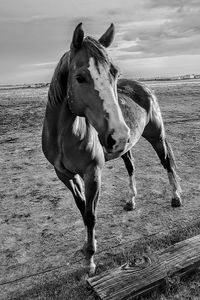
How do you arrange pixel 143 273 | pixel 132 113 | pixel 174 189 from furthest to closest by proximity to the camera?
pixel 174 189 < pixel 132 113 < pixel 143 273

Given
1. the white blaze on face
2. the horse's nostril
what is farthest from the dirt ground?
the white blaze on face

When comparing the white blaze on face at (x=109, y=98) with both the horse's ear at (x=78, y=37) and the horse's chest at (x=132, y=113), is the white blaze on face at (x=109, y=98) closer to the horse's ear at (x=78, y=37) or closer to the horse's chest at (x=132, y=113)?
the horse's ear at (x=78, y=37)

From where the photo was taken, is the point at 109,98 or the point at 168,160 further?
the point at 168,160

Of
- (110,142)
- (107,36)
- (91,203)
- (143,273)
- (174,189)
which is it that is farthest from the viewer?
(174,189)

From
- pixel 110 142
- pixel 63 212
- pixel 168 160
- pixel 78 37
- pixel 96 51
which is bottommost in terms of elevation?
pixel 63 212

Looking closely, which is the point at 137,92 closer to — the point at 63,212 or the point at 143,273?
the point at 63,212

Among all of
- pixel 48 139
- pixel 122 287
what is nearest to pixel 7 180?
pixel 48 139

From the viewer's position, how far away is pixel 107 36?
2590mm

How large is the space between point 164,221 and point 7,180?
343cm

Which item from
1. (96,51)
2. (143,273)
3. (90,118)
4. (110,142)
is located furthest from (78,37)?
(143,273)

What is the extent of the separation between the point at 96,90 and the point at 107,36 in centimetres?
69

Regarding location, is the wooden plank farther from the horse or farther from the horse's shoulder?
the horse's shoulder

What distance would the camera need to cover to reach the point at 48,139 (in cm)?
319

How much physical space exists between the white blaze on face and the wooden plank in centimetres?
147
